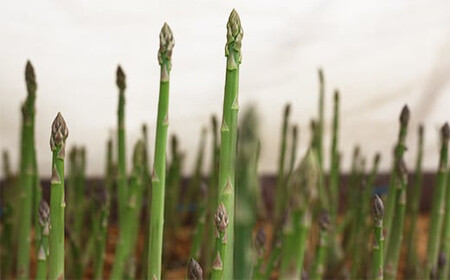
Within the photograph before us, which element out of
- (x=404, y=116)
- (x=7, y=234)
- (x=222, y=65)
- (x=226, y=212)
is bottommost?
(x=7, y=234)

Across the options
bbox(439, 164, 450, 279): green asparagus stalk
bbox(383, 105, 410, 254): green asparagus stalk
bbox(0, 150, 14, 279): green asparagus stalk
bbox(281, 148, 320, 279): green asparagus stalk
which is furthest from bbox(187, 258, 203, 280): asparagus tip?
bbox(0, 150, 14, 279): green asparagus stalk

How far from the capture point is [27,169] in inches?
54.1

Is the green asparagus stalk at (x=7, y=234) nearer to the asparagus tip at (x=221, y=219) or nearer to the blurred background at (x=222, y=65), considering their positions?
the blurred background at (x=222, y=65)

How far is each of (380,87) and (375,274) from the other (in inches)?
53.2

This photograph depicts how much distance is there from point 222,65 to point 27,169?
3.15 feet

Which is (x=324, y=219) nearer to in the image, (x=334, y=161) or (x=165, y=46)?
(x=165, y=46)

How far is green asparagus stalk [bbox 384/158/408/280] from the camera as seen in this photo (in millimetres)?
1293

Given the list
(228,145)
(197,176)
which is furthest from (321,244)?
(197,176)

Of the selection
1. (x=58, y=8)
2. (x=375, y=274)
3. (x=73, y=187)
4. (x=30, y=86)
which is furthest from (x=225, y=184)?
(x=58, y=8)

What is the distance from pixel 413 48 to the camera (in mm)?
2350

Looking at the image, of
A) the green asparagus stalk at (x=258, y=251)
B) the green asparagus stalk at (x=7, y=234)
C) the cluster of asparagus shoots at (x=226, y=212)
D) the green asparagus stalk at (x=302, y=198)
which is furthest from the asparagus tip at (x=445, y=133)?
the green asparagus stalk at (x=7, y=234)

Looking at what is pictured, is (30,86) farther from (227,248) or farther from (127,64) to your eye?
(127,64)

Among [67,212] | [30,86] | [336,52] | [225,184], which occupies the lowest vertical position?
[67,212]

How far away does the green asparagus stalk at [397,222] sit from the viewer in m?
1.29
